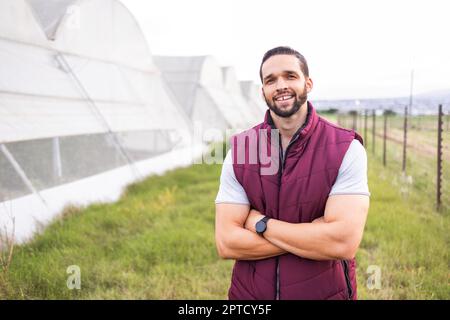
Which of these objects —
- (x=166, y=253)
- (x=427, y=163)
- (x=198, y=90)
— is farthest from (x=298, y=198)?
(x=198, y=90)

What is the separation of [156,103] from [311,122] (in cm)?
885

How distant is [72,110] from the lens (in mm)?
6309

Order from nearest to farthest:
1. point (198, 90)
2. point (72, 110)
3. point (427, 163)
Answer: point (72, 110) < point (427, 163) < point (198, 90)

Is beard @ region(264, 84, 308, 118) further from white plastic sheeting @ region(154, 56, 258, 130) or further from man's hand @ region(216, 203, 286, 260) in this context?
white plastic sheeting @ region(154, 56, 258, 130)

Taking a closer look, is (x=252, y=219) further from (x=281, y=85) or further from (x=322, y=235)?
(x=281, y=85)

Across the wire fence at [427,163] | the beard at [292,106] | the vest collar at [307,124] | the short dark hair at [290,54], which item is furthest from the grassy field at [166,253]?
the short dark hair at [290,54]

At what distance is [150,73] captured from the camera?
10.6 m

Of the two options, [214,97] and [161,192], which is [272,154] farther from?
[214,97]

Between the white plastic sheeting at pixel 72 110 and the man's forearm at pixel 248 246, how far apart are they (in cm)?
314

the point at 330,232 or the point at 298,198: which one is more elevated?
the point at 298,198

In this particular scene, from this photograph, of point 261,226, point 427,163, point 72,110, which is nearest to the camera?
point 261,226

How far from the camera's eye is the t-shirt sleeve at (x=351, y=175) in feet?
5.51

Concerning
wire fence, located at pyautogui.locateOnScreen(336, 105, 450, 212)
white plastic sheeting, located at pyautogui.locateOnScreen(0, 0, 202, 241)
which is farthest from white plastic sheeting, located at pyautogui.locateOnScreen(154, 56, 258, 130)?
wire fence, located at pyautogui.locateOnScreen(336, 105, 450, 212)

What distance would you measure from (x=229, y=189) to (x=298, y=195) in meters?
0.32
